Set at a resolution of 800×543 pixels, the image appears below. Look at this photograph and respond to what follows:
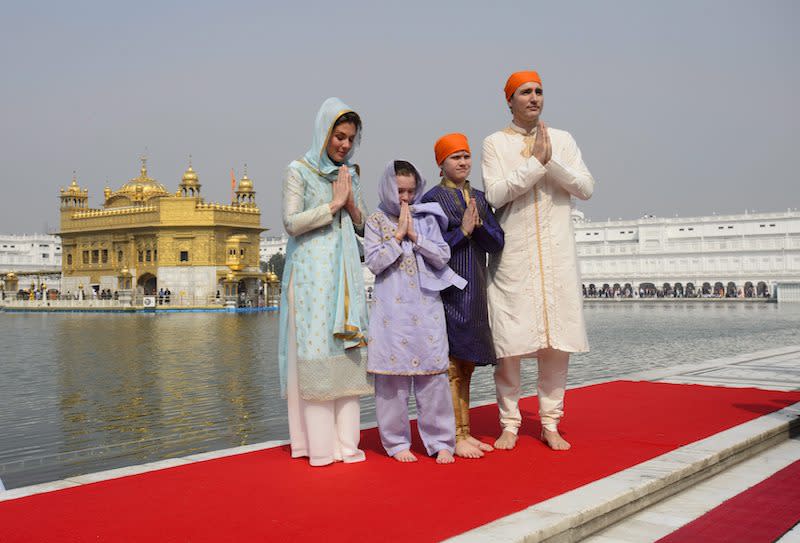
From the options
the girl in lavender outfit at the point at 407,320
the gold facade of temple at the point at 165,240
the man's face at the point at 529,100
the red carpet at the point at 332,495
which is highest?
the gold facade of temple at the point at 165,240

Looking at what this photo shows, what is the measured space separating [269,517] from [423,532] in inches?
21.3

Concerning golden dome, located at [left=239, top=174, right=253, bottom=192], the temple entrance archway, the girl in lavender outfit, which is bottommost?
the girl in lavender outfit

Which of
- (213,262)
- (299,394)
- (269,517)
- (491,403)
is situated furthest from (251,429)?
(213,262)

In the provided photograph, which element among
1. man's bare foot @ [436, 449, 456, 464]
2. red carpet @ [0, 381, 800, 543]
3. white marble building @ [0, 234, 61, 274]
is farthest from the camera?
white marble building @ [0, 234, 61, 274]

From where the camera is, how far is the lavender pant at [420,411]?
3486 millimetres

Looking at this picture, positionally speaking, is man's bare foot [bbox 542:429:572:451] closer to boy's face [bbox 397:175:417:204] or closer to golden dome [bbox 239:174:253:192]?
boy's face [bbox 397:175:417:204]

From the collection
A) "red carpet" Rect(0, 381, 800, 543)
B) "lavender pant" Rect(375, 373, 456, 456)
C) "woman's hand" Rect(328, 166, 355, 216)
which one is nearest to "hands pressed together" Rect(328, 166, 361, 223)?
"woman's hand" Rect(328, 166, 355, 216)

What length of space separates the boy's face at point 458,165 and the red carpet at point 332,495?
52.6 inches

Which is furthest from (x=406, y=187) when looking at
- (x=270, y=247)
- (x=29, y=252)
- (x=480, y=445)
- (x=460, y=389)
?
(x=270, y=247)

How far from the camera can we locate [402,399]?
11.5 feet

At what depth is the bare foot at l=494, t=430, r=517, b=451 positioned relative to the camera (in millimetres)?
3693

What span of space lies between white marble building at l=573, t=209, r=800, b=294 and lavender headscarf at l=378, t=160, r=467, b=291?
63536 mm

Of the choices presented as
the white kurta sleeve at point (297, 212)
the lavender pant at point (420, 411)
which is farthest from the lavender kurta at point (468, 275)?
the white kurta sleeve at point (297, 212)

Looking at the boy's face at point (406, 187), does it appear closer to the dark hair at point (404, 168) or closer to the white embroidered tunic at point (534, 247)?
the dark hair at point (404, 168)
